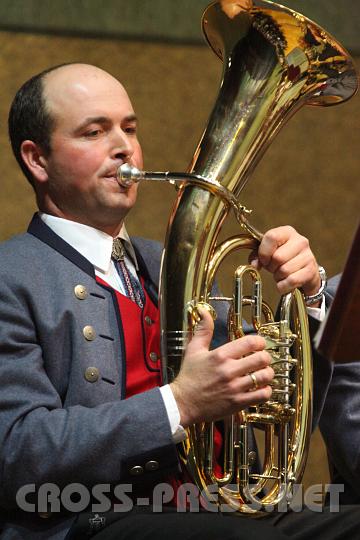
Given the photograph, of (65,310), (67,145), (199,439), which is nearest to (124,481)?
(199,439)

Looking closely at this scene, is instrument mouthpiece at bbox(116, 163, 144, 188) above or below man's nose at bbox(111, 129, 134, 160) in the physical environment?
below

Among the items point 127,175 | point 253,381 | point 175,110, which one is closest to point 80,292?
point 127,175

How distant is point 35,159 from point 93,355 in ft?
1.31

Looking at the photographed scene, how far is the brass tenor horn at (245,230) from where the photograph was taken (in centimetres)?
Result: 158

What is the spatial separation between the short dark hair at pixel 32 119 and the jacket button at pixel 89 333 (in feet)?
1.12

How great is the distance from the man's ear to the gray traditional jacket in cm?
15

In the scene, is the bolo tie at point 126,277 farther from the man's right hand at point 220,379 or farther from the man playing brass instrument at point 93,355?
the man's right hand at point 220,379

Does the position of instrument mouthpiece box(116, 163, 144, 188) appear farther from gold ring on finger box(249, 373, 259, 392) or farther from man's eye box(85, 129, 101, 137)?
gold ring on finger box(249, 373, 259, 392)

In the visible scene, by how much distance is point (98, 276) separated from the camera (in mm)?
1729

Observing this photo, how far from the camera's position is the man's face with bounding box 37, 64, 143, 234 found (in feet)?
5.69

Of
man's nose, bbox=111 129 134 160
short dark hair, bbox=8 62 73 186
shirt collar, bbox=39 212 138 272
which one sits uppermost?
short dark hair, bbox=8 62 73 186

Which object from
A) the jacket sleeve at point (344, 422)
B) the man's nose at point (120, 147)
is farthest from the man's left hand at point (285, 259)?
the man's nose at point (120, 147)

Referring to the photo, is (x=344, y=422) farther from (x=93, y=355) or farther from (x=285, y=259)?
(x=93, y=355)

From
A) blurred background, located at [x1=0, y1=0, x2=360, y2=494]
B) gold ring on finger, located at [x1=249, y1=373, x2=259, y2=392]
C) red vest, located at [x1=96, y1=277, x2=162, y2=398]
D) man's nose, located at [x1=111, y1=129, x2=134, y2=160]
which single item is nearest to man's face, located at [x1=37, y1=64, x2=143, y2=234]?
man's nose, located at [x1=111, y1=129, x2=134, y2=160]
